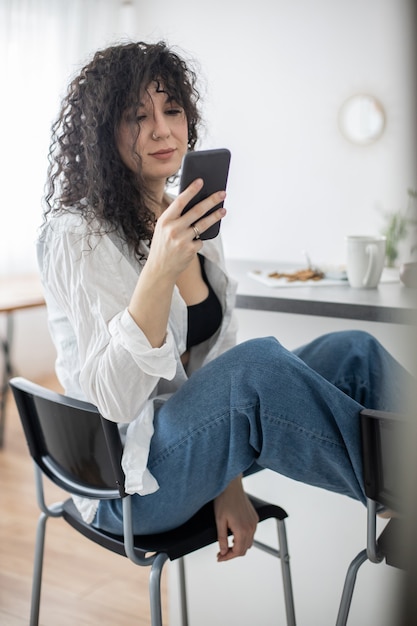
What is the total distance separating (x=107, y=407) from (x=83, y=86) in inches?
18.9

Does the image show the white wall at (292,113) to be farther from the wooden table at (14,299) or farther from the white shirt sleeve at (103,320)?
the white shirt sleeve at (103,320)

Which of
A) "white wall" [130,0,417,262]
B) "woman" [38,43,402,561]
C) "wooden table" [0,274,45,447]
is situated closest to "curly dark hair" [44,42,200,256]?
"woman" [38,43,402,561]

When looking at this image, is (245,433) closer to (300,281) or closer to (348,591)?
(348,591)

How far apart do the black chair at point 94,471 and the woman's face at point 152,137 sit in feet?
1.18

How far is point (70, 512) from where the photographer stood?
1145 millimetres

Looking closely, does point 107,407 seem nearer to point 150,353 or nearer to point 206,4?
point 150,353

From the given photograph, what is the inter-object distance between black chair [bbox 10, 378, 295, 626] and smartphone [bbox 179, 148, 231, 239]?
0.98 ft

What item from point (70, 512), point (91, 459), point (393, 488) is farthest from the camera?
point (70, 512)

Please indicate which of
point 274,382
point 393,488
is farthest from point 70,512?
point 393,488

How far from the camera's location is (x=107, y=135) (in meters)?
1.09

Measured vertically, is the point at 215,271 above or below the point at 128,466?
above

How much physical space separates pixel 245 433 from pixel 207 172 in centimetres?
33

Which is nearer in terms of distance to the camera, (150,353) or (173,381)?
(150,353)

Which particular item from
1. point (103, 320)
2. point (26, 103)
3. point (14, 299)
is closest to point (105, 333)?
point (103, 320)
